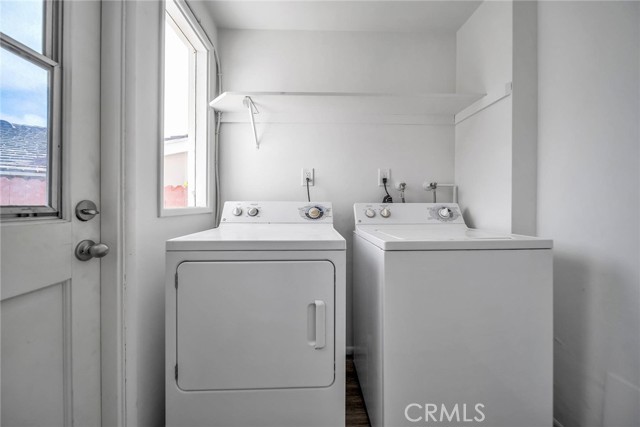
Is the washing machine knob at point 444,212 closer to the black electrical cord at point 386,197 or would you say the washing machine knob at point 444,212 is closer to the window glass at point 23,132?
the black electrical cord at point 386,197

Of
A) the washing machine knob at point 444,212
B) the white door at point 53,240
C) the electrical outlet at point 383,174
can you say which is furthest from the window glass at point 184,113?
→ the washing machine knob at point 444,212

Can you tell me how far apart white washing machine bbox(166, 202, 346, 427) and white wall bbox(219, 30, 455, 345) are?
3.27ft

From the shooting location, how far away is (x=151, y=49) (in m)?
1.20

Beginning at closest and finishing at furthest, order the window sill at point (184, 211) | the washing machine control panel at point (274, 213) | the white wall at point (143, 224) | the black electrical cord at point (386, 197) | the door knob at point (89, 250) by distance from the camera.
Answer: the door knob at point (89, 250) < the white wall at point (143, 224) < the window sill at point (184, 211) < the washing machine control panel at point (274, 213) < the black electrical cord at point (386, 197)

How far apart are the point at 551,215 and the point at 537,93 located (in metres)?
0.65

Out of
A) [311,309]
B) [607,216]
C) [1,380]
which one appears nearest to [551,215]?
[607,216]

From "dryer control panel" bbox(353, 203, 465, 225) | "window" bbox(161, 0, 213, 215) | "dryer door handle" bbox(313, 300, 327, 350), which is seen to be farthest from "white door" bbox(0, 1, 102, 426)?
"dryer control panel" bbox(353, 203, 465, 225)

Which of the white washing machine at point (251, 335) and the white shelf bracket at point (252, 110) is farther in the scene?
the white shelf bracket at point (252, 110)

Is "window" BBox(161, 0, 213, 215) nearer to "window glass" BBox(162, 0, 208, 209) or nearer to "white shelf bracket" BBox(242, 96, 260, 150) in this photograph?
"window glass" BBox(162, 0, 208, 209)

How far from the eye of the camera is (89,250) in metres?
0.92

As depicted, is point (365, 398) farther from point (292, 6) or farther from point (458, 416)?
point (292, 6)

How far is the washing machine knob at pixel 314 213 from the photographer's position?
73.5 inches

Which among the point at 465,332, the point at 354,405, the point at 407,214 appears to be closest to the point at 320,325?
the point at 465,332

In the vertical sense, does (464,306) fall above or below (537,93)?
below
